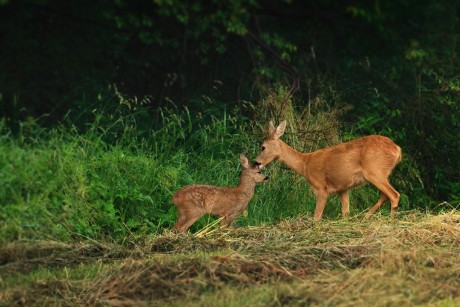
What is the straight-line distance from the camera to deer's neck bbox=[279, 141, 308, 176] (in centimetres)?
1339

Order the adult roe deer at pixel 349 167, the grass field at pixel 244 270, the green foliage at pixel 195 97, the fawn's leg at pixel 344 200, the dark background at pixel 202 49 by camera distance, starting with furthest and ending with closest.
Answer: the dark background at pixel 202 49
the fawn's leg at pixel 344 200
the adult roe deer at pixel 349 167
the green foliage at pixel 195 97
the grass field at pixel 244 270

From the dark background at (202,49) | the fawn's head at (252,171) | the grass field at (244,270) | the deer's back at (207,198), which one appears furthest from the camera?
the dark background at (202,49)

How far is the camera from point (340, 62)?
784 inches

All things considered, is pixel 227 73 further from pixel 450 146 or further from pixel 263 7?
pixel 450 146

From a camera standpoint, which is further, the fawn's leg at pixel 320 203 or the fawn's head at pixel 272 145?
the fawn's head at pixel 272 145

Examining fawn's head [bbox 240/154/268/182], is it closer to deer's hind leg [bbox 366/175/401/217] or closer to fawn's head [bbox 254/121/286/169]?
fawn's head [bbox 254/121/286/169]

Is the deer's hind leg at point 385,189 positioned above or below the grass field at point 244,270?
below

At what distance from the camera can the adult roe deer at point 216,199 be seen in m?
11.6

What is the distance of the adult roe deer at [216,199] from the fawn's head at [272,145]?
28.4 inches

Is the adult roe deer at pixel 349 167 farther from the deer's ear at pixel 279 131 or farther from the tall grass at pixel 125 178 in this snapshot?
the tall grass at pixel 125 178

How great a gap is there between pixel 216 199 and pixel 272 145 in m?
1.73

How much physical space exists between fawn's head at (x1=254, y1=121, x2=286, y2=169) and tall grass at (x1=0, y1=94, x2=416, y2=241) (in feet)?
1.21

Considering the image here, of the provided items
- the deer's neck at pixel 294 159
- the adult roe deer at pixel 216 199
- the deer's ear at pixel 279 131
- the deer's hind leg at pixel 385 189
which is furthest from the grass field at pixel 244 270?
the deer's ear at pixel 279 131

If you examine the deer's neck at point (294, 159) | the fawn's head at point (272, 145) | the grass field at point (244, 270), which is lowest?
the deer's neck at point (294, 159)
